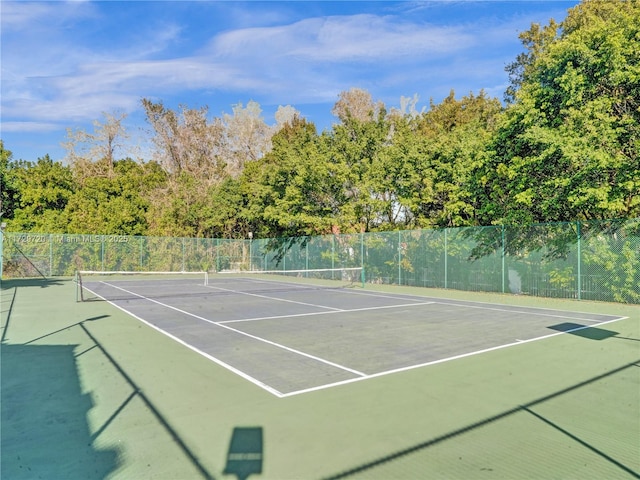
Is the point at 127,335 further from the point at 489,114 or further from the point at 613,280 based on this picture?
the point at 489,114

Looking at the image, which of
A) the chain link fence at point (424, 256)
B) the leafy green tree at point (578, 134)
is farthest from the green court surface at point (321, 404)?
the leafy green tree at point (578, 134)

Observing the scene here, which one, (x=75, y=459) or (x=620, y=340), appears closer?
(x=75, y=459)

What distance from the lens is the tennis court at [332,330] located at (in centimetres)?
699

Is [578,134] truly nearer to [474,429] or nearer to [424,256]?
[424,256]

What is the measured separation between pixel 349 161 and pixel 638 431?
26551 millimetres

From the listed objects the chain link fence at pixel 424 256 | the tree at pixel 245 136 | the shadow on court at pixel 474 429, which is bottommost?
the shadow on court at pixel 474 429

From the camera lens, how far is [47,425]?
15.4 ft

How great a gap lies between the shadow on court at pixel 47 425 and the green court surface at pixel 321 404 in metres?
0.02

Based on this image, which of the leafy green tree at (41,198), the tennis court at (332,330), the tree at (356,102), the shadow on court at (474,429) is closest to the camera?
the shadow on court at (474,429)

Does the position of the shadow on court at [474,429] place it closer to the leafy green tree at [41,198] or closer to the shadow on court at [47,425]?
the shadow on court at [47,425]

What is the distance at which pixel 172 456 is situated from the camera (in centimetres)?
397

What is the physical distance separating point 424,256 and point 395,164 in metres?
7.08

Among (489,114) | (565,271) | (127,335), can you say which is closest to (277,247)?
(489,114)

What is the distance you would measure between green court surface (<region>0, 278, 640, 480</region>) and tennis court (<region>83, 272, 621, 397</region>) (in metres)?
0.07
